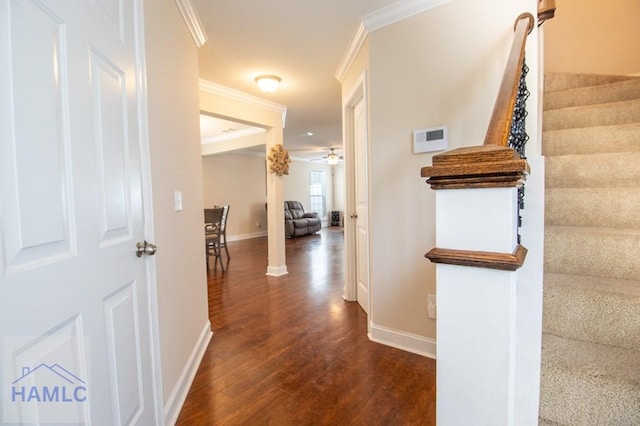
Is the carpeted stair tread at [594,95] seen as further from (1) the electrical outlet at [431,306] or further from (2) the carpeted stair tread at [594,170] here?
(1) the electrical outlet at [431,306]

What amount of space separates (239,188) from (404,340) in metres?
6.78

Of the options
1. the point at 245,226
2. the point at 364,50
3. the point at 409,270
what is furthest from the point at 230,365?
the point at 245,226

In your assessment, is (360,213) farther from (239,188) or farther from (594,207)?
(239,188)

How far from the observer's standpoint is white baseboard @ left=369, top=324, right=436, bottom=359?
2.09 meters

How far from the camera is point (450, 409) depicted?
0.73 m

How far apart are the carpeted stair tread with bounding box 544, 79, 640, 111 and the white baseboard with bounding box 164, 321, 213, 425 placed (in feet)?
10.0

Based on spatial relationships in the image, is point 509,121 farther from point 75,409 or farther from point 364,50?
point 364,50

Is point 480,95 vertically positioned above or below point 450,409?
above

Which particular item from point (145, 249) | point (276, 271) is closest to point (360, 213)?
point (276, 271)

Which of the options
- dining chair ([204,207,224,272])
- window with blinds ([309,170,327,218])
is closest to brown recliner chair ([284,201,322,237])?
window with blinds ([309,170,327,218])

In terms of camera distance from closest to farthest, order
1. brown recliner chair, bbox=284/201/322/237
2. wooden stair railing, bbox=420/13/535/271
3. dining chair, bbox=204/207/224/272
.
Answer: wooden stair railing, bbox=420/13/535/271
dining chair, bbox=204/207/224/272
brown recliner chair, bbox=284/201/322/237

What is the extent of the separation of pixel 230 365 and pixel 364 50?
104 inches

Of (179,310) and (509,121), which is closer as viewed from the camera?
(509,121)

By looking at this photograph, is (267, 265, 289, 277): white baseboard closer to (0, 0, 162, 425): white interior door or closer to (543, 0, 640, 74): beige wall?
(0, 0, 162, 425): white interior door
